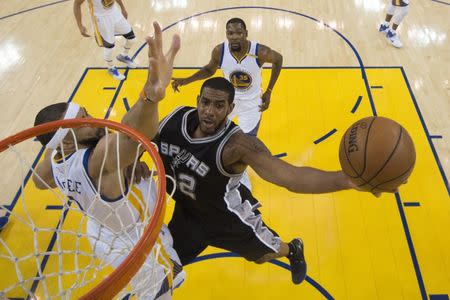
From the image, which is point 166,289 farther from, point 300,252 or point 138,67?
point 138,67

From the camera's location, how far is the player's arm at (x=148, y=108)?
1.55 m

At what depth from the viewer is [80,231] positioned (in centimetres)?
286

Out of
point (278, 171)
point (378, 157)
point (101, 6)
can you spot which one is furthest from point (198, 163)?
point (101, 6)

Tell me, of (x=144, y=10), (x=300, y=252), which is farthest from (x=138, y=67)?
(x=300, y=252)

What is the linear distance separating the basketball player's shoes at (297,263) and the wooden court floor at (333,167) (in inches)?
6.2

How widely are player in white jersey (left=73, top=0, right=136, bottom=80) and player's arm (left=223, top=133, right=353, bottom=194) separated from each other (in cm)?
369

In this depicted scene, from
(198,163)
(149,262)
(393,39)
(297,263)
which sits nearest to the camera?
(149,262)

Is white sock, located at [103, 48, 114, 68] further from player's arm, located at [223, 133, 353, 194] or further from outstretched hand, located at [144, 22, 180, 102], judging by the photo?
outstretched hand, located at [144, 22, 180, 102]

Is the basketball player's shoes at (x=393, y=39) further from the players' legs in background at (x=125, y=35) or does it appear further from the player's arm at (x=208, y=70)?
the players' legs in background at (x=125, y=35)

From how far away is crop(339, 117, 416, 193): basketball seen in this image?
1822mm

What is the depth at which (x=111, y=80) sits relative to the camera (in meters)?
5.57

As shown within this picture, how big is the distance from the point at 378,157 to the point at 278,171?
57 centimetres

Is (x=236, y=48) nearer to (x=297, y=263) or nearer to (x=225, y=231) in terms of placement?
(x=225, y=231)

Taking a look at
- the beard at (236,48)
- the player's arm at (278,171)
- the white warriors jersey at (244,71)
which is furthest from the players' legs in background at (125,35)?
the player's arm at (278,171)
